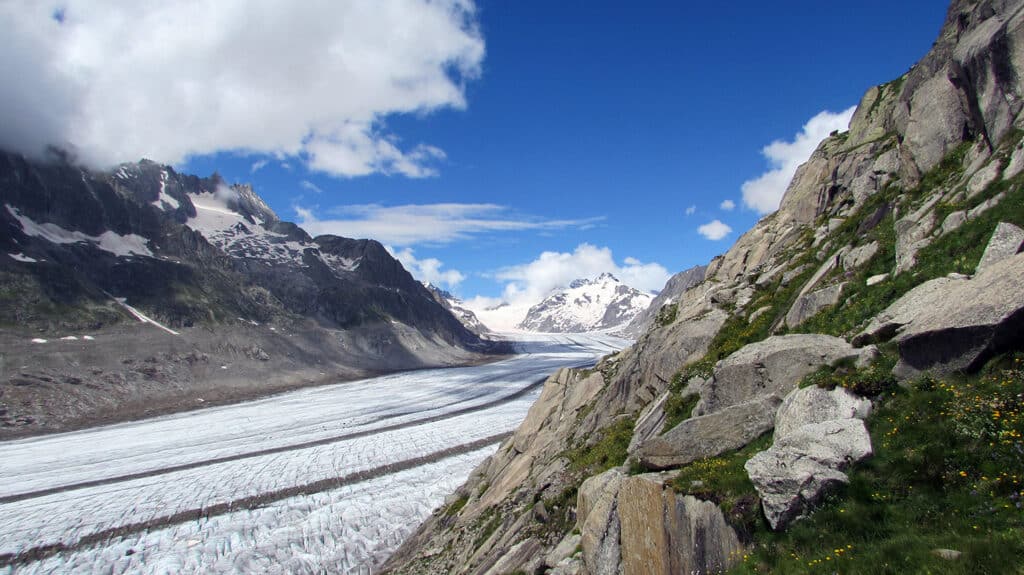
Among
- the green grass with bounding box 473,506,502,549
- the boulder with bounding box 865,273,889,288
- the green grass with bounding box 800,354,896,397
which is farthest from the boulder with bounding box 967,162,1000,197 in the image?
the green grass with bounding box 473,506,502,549

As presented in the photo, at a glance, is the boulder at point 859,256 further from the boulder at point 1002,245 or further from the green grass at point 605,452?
the green grass at point 605,452

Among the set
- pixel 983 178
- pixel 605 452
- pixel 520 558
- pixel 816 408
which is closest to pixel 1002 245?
pixel 983 178

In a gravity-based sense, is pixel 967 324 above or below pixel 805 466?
above

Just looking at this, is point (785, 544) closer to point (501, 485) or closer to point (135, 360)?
point (501, 485)

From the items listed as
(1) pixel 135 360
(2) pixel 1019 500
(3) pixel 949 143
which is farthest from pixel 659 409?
(1) pixel 135 360

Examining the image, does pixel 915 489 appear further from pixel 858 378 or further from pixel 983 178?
pixel 983 178

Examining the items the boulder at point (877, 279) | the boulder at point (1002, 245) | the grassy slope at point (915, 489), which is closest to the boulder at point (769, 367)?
the grassy slope at point (915, 489)
